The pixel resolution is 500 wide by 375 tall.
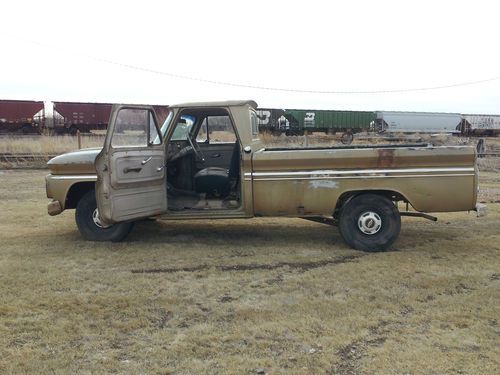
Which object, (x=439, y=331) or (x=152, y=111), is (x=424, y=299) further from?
(x=152, y=111)

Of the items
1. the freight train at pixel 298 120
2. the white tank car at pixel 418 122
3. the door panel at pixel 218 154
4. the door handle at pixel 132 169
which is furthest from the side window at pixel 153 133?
the white tank car at pixel 418 122

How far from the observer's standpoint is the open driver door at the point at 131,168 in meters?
5.98

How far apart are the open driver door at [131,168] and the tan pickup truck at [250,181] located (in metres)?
0.01

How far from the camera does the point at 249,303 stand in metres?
4.57

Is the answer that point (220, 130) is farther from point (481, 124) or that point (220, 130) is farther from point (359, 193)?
point (481, 124)

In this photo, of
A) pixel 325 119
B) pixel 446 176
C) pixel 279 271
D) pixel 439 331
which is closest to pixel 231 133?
pixel 279 271

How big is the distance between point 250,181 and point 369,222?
1.52 meters

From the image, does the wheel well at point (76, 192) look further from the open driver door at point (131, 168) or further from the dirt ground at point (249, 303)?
the open driver door at point (131, 168)

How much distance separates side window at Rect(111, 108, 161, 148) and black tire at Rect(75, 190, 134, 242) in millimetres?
1032

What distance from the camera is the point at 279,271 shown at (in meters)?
5.54

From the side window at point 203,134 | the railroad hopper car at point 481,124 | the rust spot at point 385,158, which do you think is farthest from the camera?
the railroad hopper car at point 481,124

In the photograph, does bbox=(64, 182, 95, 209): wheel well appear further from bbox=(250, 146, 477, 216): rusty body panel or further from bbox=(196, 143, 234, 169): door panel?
bbox=(250, 146, 477, 216): rusty body panel

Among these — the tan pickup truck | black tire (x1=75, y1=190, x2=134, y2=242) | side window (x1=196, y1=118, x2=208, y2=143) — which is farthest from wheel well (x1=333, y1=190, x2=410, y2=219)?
black tire (x1=75, y1=190, x2=134, y2=242)

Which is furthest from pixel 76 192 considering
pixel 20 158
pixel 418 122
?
pixel 418 122
